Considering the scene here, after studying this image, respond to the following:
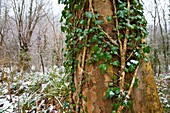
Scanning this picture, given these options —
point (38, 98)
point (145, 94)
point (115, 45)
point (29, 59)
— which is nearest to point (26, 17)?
point (29, 59)

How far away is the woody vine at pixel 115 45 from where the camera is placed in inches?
61.0

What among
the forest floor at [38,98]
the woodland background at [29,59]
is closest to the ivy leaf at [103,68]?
the forest floor at [38,98]

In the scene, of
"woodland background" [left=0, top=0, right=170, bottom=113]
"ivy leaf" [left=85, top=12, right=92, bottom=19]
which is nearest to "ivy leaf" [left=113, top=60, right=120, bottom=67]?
"ivy leaf" [left=85, top=12, right=92, bottom=19]

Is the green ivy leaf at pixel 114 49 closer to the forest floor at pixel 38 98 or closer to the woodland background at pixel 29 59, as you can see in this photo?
the forest floor at pixel 38 98

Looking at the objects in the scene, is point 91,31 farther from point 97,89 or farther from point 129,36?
point 97,89

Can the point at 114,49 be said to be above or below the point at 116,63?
above

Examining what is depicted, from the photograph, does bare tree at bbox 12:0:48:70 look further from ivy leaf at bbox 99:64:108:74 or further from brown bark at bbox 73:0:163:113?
ivy leaf at bbox 99:64:108:74

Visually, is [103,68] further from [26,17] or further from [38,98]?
[26,17]

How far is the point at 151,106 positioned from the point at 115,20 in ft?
2.51

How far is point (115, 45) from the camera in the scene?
1585 millimetres

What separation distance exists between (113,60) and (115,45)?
123mm

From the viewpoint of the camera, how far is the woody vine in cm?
155

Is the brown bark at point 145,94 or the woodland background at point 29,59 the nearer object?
the brown bark at point 145,94

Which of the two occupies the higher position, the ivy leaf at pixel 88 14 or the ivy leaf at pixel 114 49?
the ivy leaf at pixel 88 14
